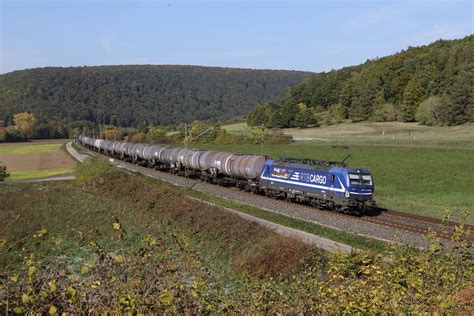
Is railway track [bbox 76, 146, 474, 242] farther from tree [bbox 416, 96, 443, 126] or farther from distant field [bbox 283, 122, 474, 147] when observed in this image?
tree [bbox 416, 96, 443, 126]

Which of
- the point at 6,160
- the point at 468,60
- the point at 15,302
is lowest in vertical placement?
the point at 6,160

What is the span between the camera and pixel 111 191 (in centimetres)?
4784

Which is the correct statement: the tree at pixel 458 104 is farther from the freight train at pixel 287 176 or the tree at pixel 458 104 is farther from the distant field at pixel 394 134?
the freight train at pixel 287 176

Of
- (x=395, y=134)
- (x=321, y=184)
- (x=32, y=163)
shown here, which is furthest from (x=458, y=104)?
(x=32, y=163)

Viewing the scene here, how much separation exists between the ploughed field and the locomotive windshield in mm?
4520

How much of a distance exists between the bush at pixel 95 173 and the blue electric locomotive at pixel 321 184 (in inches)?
799

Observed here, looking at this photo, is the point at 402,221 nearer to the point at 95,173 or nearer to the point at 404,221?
the point at 404,221

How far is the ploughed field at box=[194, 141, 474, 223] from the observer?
36406 mm

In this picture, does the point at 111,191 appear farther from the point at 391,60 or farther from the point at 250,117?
the point at 391,60

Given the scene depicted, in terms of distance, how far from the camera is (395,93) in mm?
123312

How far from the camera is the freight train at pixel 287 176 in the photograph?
31953 millimetres

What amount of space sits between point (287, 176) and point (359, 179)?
22.2ft

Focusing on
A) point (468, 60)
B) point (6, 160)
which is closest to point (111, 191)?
point (6, 160)

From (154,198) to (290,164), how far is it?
39.3 ft
